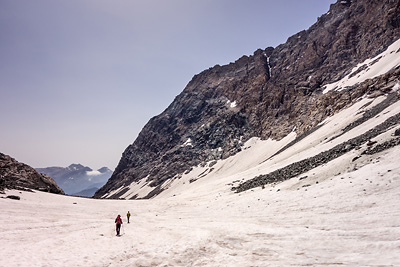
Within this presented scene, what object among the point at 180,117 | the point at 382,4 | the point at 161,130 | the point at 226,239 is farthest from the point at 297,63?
the point at 226,239

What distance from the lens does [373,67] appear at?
76.9 m

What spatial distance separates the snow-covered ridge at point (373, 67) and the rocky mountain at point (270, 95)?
1.05 meters

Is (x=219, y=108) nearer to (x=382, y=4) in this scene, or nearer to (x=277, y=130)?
(x=277, y=130)

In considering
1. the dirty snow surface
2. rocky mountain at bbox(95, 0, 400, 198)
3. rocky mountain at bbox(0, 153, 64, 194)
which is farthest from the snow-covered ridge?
rocky mountain at bbox(0, 153, 64, 194)

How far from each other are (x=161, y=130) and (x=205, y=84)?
49505 mm

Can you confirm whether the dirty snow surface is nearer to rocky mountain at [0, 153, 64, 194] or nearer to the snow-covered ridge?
rocky mountain at [0, 153, 64, 194]

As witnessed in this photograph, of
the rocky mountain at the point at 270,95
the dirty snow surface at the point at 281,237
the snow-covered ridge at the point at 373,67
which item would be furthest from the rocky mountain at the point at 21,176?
the snow-covered ridge at the point at 373,67

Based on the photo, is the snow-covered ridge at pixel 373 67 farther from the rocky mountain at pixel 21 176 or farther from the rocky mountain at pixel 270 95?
the rocky mountain at pixel 21 176

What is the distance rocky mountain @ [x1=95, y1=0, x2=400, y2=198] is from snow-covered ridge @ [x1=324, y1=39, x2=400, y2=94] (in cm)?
105

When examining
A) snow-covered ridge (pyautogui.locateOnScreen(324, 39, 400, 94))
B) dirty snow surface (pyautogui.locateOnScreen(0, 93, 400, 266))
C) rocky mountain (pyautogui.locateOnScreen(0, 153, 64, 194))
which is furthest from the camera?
snow-covered ridge (pyautogui.locateOnScreen(324, 39, 400, 94))

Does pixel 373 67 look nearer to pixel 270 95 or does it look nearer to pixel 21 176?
pixel 270 95

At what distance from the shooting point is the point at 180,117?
16288cm

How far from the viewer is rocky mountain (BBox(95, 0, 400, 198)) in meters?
85.8

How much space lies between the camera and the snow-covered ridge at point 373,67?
68863 millimetres
